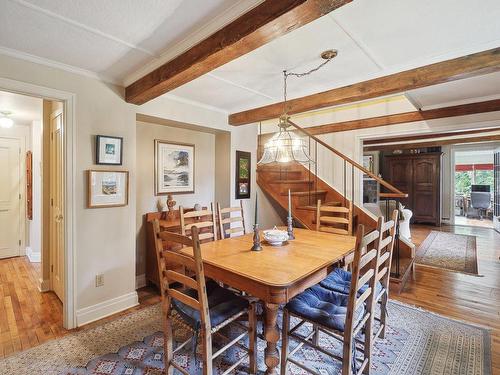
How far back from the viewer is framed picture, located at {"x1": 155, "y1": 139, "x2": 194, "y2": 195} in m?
3.43

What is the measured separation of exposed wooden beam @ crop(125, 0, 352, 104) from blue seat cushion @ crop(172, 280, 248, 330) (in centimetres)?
160

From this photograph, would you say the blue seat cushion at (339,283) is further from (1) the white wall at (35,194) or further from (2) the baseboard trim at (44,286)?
(1) the white wall at (35,194)

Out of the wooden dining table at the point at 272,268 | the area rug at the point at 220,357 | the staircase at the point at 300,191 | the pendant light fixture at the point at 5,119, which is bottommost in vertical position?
the area rug at the point at 220,357

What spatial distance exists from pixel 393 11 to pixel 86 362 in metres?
3.07

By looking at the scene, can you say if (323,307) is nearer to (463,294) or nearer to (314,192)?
(463,294)

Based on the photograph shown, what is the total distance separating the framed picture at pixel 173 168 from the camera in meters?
3.43

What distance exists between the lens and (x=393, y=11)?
155cm

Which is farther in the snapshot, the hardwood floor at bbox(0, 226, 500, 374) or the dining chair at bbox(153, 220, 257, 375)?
the hardwood floor at bbox(0, 226, 500, 374)

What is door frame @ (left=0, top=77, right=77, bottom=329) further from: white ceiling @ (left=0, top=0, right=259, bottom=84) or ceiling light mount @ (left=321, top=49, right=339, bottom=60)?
ceiling light mount @ (left=321, top=49, right=339, bottom=60)

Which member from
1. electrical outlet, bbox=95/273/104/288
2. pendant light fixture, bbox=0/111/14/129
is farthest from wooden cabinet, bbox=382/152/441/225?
pendant light fixture, bbox=0/111/14/129

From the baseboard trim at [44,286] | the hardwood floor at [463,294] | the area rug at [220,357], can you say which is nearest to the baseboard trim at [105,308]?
the area rug at [220,357]

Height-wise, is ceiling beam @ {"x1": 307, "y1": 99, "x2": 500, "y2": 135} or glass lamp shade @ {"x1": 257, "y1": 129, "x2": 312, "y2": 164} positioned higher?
ceiling beam @ {"x1": 307, "y1": 99, "x2": 500, "y2": 135}

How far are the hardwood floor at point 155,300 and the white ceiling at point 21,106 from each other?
225 cm

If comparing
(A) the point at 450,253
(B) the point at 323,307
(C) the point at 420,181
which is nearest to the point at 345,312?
(B) the point at 323,307
